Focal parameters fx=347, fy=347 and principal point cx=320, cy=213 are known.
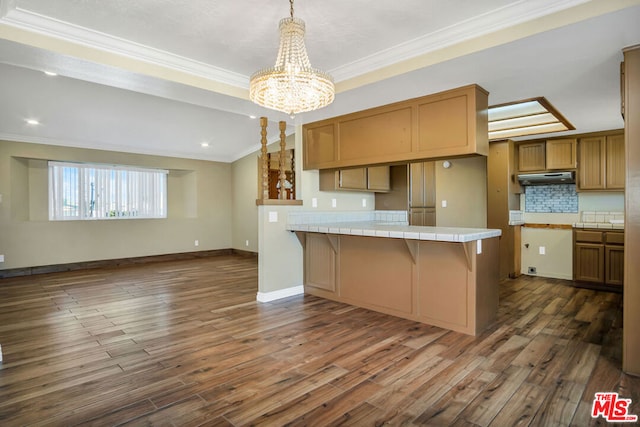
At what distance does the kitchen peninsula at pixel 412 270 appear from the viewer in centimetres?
308

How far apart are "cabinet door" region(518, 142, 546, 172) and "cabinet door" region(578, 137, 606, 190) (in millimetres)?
499

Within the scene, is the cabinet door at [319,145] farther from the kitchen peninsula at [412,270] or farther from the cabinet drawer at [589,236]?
the cabinet drawer at [589,236]

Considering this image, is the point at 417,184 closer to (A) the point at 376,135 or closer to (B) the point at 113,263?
(A) the point at 376,135

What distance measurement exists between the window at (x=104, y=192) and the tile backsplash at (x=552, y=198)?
24.0 ft

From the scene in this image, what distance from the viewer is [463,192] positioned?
6438 mm

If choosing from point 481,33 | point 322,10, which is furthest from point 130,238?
point 481,33

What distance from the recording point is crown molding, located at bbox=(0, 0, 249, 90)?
2.40 meters

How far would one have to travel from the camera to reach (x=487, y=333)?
10.2ft

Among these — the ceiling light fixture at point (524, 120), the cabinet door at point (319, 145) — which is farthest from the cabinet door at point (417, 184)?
the cabinet door at point (319, 145)

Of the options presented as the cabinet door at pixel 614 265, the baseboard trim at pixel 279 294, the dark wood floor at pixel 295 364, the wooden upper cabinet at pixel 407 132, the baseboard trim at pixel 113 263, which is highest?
the wooden upper cabinet at pixel 407 132

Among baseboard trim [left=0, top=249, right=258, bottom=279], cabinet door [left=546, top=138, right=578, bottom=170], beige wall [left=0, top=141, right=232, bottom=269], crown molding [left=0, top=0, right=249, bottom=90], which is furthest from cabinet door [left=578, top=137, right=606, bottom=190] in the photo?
beige wall [left=0, top=141, right=232, bottom=269]

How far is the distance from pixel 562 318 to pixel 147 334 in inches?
161

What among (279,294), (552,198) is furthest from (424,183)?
(279,294)

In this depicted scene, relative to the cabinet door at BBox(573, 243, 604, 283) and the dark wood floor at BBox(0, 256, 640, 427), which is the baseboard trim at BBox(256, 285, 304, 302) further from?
the cabinet door at BBox(573, 243, 604, 283)
